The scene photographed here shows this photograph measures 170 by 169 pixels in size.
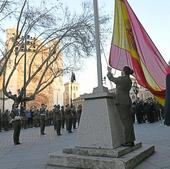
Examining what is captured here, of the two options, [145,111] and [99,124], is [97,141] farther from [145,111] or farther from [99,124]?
[145,111]

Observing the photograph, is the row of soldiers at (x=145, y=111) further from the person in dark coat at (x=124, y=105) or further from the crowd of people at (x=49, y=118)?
Result: the person in dark coat at (x=124, y=105)

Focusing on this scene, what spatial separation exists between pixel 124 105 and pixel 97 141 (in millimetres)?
1100

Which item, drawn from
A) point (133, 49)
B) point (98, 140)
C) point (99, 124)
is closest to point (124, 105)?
point (99, 124)

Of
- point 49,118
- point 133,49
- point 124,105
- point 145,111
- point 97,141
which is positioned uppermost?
point 133,49

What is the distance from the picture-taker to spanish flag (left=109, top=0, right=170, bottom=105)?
9625 mm

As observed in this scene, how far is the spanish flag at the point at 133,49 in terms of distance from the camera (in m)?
9.62

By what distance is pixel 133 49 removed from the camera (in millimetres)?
9984

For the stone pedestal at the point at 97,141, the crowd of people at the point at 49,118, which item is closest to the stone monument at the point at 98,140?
the stone pedestal at the point at 97,141

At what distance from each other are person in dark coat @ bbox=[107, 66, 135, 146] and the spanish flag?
1.71 ft

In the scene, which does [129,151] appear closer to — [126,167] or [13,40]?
[126,167]

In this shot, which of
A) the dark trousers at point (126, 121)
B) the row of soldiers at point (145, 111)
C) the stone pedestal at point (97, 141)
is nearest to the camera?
the stone pedestal at point (97, 141)

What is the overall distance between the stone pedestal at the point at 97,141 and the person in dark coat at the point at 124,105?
14 cm

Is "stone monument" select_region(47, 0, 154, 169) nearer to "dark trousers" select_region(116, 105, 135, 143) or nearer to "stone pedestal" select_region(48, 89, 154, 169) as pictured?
"stone pedestal" select_region(48, 89, 154, 169)

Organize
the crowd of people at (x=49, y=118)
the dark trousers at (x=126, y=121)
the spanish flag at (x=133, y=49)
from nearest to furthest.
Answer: the dark trousers at (x=126, y=121)
the spanish flag at (x=133, y=49)
the crowd of people at (x=49, y=118)
